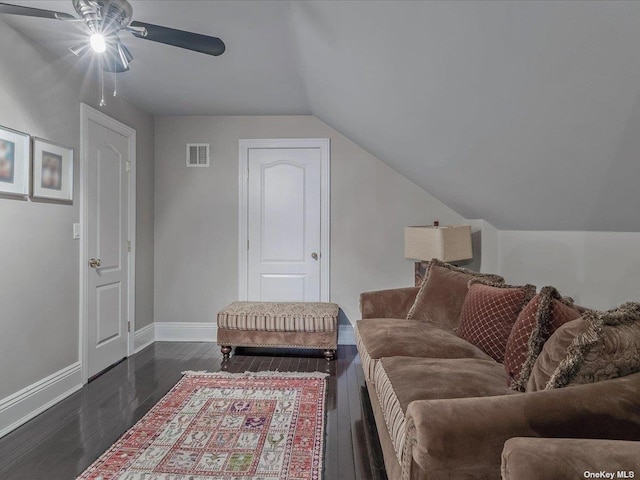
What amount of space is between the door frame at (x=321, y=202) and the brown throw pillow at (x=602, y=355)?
3.00m

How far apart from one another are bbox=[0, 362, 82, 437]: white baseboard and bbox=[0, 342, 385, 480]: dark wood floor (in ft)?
0.18

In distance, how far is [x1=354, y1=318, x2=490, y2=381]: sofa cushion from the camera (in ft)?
7.05

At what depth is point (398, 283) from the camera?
4168 mm

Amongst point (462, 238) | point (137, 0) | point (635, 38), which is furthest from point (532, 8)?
point (462, 238)

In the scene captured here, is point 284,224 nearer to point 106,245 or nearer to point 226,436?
point 106,245

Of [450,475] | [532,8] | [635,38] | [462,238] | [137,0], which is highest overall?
[137,0]

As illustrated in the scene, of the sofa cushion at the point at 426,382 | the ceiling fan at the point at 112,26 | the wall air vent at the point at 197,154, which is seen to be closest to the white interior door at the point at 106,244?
the wall air vent at the point at 197,154

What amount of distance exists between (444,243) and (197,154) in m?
2.73

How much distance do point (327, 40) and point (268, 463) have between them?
2251 millimetres

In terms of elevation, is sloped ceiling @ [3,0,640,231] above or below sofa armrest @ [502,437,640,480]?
above

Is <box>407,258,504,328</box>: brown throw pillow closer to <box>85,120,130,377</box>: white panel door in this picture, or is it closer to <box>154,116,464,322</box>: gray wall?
<box>154,116,464,322</box>: gray wall

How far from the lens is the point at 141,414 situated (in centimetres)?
252

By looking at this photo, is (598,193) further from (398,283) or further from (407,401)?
(398,283)

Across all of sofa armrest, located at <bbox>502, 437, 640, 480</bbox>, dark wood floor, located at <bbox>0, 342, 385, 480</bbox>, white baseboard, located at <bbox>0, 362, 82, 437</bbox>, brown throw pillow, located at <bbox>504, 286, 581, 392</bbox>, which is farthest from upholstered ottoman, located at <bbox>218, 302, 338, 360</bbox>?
sofa armrest, located at <bbox>502, 437, 640, 480</bbox>
